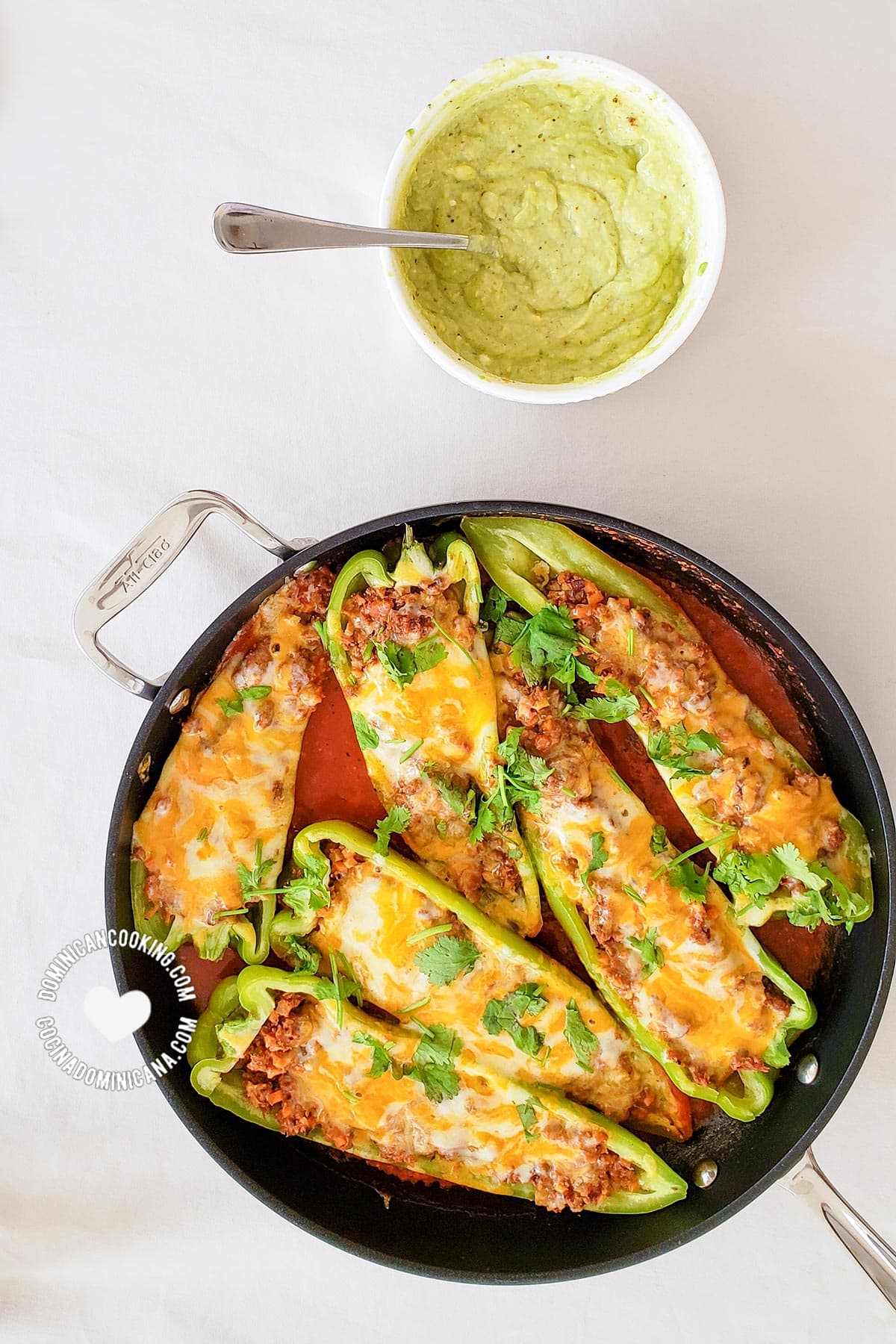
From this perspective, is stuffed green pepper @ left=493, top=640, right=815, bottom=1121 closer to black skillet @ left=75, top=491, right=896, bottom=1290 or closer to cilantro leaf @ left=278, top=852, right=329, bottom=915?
black skillet @ left=75, top=491, right=896, bottom=1290

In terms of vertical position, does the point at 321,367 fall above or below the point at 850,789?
above

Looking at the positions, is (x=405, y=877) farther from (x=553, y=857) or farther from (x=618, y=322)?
(x=618, y=322)

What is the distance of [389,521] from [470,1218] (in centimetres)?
187

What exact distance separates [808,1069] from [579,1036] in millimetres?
604

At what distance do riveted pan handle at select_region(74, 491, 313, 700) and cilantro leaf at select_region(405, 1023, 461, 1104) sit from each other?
1.14m

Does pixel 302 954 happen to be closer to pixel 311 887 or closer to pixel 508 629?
pixel 311 887

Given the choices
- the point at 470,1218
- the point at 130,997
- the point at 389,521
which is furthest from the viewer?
the point at 470,1218

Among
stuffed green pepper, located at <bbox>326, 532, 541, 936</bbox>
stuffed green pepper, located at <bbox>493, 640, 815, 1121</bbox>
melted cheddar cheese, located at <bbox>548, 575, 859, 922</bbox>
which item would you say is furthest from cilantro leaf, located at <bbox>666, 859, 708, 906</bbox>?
stuffed green pepper, located at <bbox>326, 532, 541, 936</bbox>

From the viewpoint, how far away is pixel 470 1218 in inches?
108

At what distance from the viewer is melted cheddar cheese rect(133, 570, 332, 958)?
8.54ft

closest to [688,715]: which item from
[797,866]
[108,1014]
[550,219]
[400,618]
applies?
[797,866]

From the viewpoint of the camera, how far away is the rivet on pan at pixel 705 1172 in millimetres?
2727

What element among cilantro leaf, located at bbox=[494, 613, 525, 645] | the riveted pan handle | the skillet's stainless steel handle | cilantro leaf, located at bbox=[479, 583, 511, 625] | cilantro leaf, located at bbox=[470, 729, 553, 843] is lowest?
the skillet's stainless steel handle

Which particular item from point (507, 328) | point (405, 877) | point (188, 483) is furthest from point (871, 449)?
point (188, 483)
